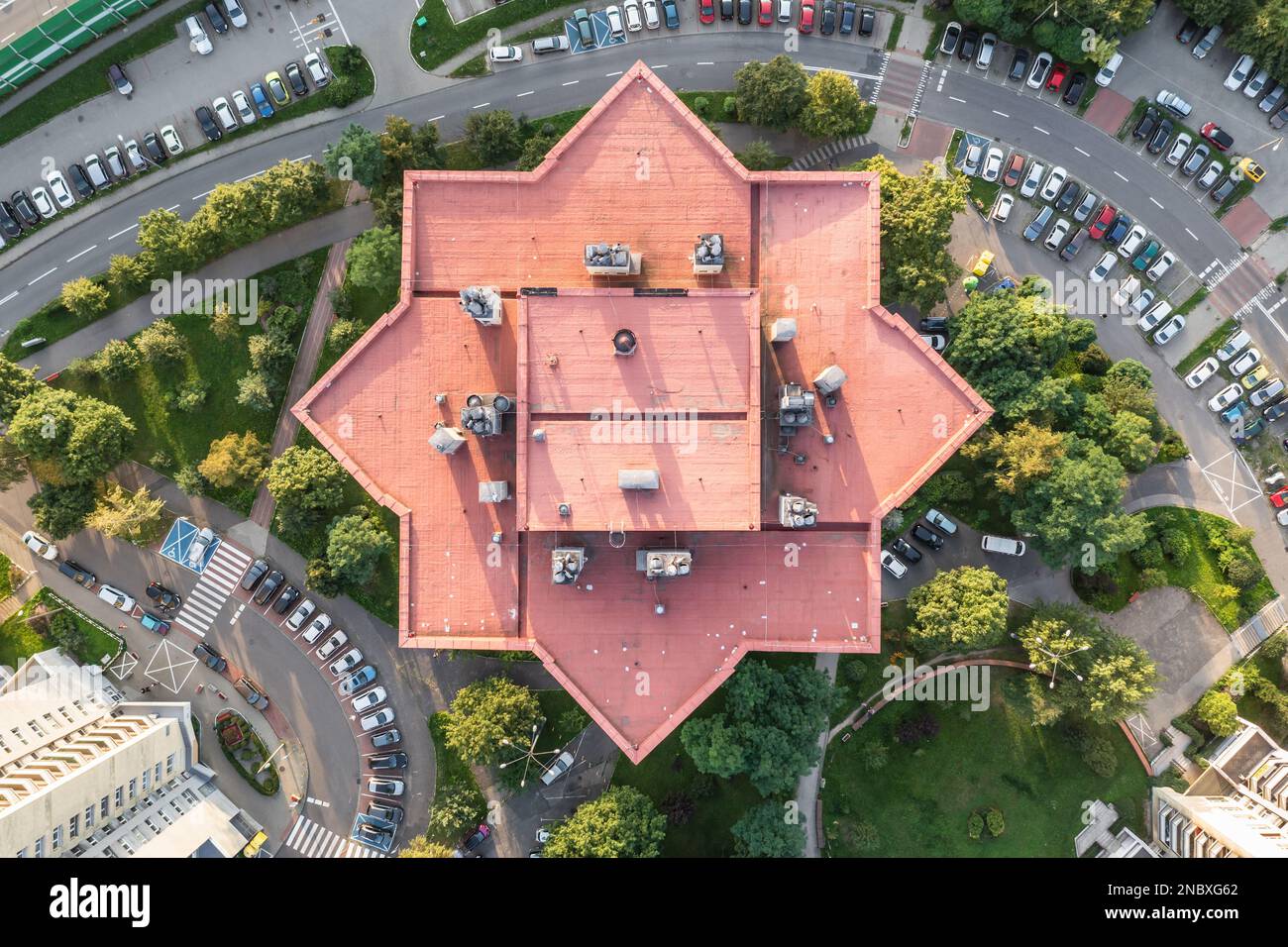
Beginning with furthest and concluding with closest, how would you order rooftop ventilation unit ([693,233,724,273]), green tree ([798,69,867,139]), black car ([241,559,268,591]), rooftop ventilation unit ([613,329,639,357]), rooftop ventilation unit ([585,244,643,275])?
black car ([241,559,268,591]) < green tree ([798,69,867,139]) < rooftop ventilation unit ([693,233,724,273]) < rooftop ventilation unit ([585,244,643,275]) < rooftop ventilation unit ([613,329,639,357])

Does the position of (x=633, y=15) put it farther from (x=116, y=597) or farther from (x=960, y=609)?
(x=116, y=597)

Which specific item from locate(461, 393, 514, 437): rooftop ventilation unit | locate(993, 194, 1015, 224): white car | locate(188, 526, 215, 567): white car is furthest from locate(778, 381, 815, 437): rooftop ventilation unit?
locate(188, 526, 215, 567): white car

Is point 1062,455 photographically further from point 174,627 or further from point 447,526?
point 174,627

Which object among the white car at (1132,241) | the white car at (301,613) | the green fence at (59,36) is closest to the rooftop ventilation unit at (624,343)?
the white car at (301,613)

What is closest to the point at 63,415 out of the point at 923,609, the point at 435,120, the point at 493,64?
the point at 435,120

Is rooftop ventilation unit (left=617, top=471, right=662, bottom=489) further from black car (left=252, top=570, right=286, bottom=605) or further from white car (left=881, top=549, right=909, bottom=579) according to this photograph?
black car (left=252, top=570, right=286, bottom=605)
